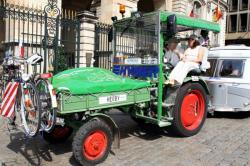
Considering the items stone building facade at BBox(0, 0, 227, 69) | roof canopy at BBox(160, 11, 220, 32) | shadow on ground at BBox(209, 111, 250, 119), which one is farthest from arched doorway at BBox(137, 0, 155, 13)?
roof canopy at BBox(160, 11, 220, 32)

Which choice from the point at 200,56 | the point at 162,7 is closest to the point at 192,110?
the point at 200,56

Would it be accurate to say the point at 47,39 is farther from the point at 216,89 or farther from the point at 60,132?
the point at 60,132

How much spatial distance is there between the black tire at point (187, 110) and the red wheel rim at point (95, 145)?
1713 millimetres

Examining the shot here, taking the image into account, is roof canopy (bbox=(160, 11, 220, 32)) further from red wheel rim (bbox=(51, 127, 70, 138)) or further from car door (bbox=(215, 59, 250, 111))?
red wheel rim (bbox=(51, 127, 70, 138))

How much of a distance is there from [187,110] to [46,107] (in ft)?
9.94

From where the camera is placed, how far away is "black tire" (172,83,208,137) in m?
5.96

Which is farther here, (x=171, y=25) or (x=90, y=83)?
(x=171, y=25)

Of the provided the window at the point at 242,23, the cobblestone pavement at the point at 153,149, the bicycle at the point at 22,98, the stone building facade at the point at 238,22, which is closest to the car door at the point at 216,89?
the cobblestone pavement at the point at 153,149

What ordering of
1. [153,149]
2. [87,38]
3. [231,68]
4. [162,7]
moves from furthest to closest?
[162,7] < [87,38] < [231,68] < [153,149]

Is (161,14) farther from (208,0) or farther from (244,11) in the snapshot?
(244,11)

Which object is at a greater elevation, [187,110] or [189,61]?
[189,61]

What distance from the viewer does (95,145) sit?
468cm

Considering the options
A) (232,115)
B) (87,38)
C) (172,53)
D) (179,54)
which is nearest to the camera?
(172,53)

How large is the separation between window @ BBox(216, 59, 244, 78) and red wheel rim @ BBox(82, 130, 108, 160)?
4.99 meters
